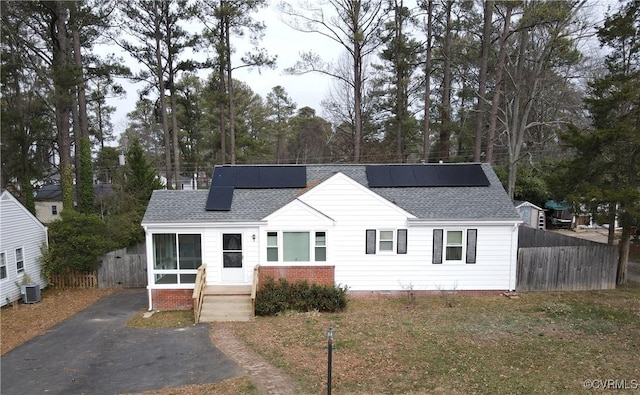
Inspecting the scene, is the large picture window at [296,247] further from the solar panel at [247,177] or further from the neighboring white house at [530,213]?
the neighboring white house at [530,213]

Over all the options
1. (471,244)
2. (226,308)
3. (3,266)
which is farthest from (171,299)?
(471,244)

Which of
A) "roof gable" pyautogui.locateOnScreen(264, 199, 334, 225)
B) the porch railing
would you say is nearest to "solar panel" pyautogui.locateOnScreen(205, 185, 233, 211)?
"roof gable" pyautogui.locateOnScreen(264, 199, 334, 225)

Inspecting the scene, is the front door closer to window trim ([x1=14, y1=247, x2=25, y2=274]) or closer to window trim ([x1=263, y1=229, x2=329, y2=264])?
window trim ([x1=263, y1=229, x2=329, y2=264])

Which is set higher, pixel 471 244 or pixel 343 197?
pixel 343 197

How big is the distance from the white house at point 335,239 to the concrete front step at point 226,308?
1.07 meters

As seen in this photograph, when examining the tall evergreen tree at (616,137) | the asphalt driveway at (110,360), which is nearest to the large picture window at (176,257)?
the asphalt driveway at (110,360)

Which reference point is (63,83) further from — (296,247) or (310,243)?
(310,243)

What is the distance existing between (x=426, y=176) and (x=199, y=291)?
419 inches

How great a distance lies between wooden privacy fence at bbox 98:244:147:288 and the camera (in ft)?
58.1

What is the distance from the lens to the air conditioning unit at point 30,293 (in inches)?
611

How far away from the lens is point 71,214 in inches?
677

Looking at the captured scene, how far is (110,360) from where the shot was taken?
33.6 feet

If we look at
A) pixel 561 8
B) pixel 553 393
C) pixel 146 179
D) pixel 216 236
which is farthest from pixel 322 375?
pixel 561 8

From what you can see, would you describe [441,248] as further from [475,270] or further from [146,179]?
[146,179]
